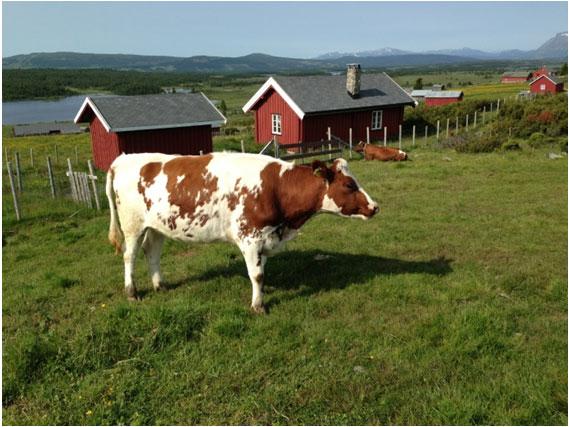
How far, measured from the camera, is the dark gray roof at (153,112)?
Result: 24.0 m

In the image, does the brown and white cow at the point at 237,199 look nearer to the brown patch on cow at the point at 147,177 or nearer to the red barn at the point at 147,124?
the brown patch on cow at the point at 147,177

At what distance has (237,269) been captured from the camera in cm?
802

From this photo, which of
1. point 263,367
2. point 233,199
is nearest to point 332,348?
point 263,367

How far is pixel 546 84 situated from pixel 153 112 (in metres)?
65.5

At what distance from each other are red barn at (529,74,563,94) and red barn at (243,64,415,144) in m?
46.9

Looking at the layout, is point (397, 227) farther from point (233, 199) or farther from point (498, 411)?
point (498, 411)

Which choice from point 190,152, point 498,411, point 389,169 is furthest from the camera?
point 190,152

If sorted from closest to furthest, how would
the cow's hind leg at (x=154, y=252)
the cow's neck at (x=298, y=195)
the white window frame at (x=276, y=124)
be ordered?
the cow's neck at (x=298, y=195) < the cow's hind leg at (x=154, y=252) < the white window frame at (x=276, y=124)

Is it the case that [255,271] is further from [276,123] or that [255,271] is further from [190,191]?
[276,123]

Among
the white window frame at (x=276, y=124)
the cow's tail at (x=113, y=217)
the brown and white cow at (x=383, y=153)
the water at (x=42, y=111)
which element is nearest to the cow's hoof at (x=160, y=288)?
the cow's tail at (x=113, y=217)

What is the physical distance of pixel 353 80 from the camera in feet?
103

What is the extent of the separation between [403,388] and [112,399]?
2.81m

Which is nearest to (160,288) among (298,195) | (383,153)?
(298,195)

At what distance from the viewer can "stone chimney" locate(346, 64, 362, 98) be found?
1225 inches
